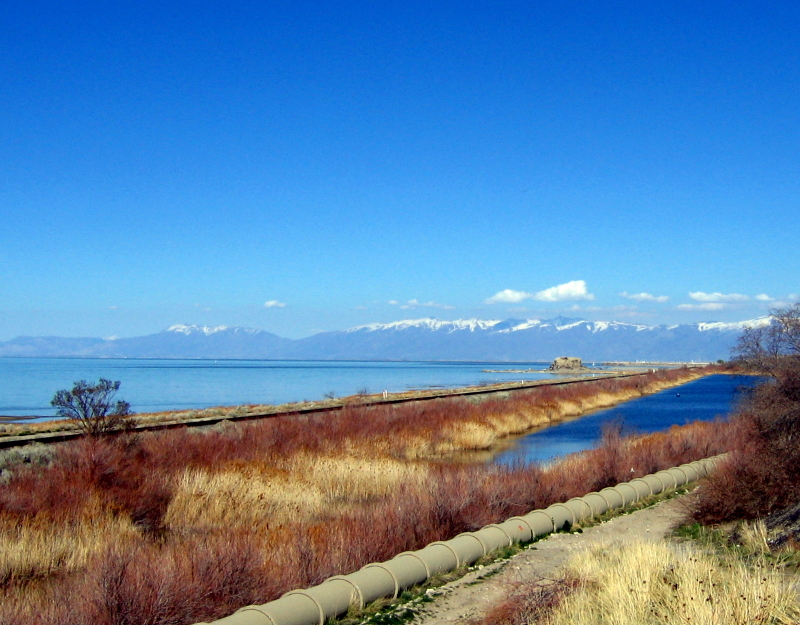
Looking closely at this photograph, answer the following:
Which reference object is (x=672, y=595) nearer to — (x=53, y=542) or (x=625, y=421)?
(x=53, y=542)

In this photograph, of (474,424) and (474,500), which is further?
(474,424)

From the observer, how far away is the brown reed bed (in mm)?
7469

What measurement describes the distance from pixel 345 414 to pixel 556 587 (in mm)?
22213

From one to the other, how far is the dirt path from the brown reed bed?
1297 millimetres

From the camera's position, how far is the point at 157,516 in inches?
500

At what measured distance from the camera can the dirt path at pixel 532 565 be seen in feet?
25.5

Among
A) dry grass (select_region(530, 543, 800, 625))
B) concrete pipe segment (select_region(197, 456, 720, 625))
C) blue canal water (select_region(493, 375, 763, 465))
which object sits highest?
dry grass (select_region(530, 543, 800, 625))

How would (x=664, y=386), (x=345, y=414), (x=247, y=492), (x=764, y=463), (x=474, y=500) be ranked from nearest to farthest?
(x=764, y=463) < (x=474, y=500) < (x=247, y=492) < (x=345, y=414) < (x=664, y=386)

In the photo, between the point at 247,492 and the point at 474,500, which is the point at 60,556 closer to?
the point at 247,492

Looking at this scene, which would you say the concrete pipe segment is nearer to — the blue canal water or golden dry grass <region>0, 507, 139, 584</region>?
golden dry grass <region>0, 507, 139, 584</region>

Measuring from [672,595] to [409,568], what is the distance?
2.99m

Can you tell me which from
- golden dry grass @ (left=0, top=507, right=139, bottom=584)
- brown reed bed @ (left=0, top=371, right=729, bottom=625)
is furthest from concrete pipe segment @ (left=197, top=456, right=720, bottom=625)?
golden dry grass @ (left=0, top=507, right=139, bottom=584)

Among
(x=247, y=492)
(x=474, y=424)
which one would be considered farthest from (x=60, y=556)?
(x=474, y=424)

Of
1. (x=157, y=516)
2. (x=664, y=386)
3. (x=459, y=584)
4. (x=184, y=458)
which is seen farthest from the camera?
(x=664, y=386)
